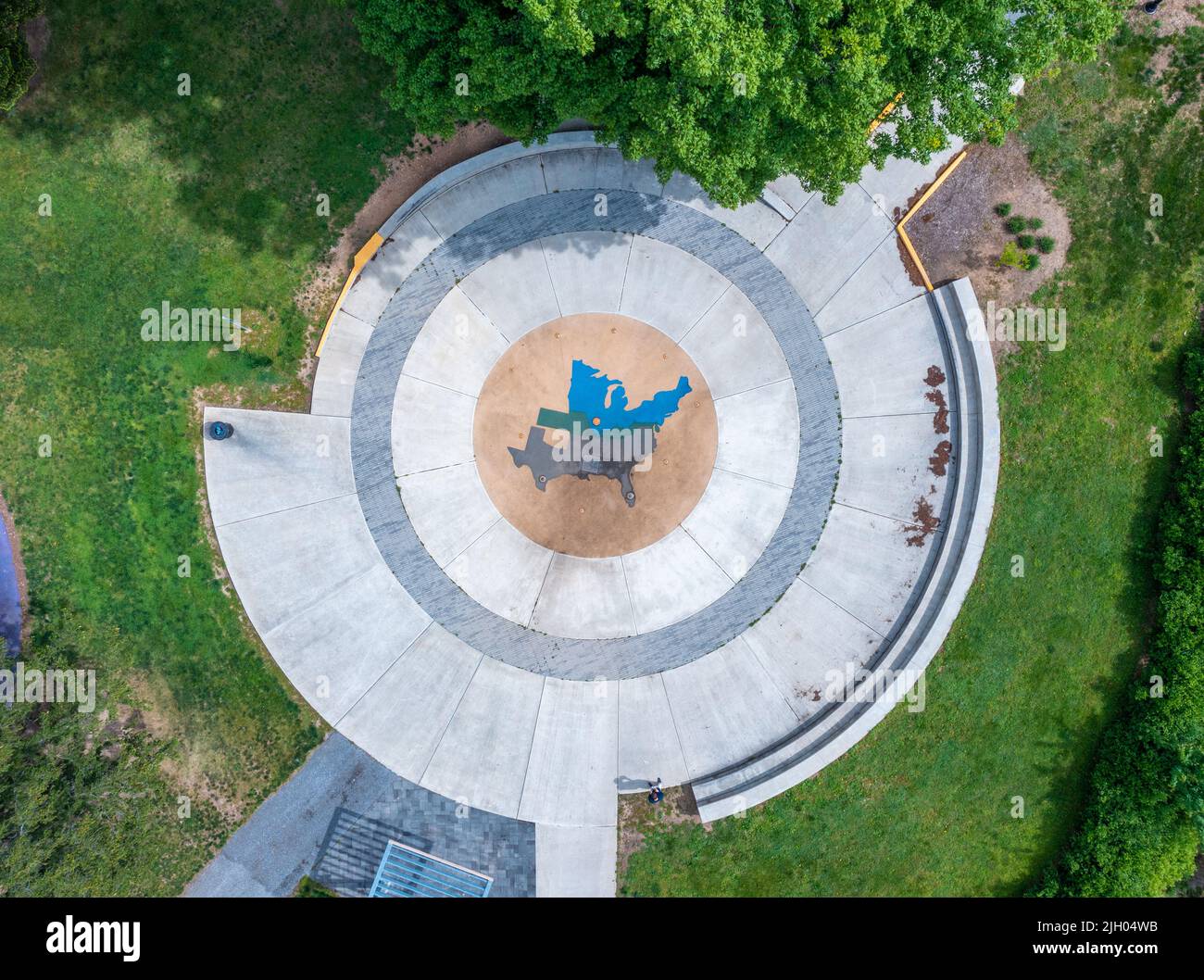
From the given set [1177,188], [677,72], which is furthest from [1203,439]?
[677,72]

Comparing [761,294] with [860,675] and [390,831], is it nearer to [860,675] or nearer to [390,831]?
[860,675]

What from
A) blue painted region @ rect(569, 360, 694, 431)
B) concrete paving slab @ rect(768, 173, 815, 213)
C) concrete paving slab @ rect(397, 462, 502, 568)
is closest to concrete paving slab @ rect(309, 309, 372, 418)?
concrete paving slab @ rect(397, 462, 502, 568)

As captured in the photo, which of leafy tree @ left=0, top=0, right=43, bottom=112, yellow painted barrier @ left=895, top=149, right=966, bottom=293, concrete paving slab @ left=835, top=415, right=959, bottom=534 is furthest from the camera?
concrete paving slab @ left=835, top=415, right=959, bottom=534

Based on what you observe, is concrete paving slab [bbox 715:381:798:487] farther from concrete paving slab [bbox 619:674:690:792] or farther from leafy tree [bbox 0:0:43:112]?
leafy tree [bbox 0:0:43:112]

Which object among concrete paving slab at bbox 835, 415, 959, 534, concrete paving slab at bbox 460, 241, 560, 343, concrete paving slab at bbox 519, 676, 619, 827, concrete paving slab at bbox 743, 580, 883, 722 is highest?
concrete paving slab at bbox 460, 241, 560, 343

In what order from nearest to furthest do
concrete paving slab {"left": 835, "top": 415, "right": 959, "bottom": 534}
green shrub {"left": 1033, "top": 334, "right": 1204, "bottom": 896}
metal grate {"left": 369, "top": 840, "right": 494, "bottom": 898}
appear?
metal grate {"left": 369, "top": 840, "right": 494, "bottom": 898}, green shrub {"left": 1033, "top": 334, "right": 1204, "bottom": 896}, concrete paving slab {"left": 835, "top": 415, "right": 959, "bottom": 534}

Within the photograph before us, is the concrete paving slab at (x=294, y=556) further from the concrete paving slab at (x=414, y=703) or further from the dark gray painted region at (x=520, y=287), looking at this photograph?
the concrete paving slab at (x=414, y=703)

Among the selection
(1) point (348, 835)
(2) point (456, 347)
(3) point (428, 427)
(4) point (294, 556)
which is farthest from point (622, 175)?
(1) point (348, 835)

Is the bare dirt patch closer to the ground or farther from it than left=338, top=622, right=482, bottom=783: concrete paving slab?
farther from it

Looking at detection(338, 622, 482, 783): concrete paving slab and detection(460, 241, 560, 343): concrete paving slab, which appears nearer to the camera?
detection(338, 622, 482, 783): concrete paving slab
